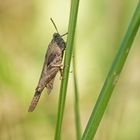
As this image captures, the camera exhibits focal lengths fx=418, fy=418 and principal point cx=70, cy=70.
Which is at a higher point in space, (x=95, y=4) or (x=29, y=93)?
(x=95, y=4)

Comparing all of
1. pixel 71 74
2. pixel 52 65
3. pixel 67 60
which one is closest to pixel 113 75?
pixel 67 60

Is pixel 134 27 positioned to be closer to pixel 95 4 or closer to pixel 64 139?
pixel 64 139

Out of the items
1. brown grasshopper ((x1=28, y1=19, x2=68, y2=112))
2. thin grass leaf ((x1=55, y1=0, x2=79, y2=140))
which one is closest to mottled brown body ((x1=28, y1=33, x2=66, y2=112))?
brown grasshopper ((x1=28, y1=19, x2=68, y2=112))

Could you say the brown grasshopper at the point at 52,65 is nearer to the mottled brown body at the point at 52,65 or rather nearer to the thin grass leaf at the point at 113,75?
the mottled brown body at the point at 52,65

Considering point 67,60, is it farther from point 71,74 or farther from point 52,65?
point 71,74

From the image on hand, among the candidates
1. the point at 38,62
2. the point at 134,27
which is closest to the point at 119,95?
the point at 38,62

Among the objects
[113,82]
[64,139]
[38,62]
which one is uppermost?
[113,82]
